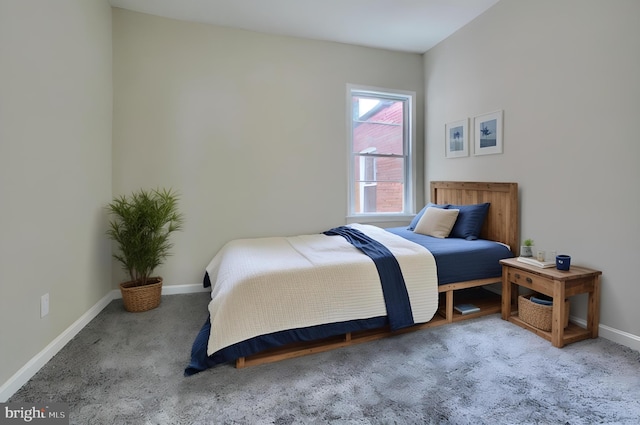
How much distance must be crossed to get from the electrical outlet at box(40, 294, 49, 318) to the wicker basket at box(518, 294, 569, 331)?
336 centimetres

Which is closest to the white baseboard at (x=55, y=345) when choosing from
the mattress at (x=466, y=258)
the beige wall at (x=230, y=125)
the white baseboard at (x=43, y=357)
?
the white baseboard at (x=43, y=357)

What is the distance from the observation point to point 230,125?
3.35m

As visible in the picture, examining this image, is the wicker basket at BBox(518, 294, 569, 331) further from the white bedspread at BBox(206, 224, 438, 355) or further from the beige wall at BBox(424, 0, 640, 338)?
the white bedspread at BBox(206, 224, 438, 355)

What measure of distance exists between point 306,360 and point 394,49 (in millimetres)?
3772

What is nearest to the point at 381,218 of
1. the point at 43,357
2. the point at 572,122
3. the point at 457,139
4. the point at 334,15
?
the point at 457,139

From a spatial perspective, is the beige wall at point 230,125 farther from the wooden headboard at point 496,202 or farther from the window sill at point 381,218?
the wooden headboard at point 496,202

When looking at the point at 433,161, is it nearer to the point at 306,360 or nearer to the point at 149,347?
the point at 306,360

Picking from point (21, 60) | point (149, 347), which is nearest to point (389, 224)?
point (149, 347)

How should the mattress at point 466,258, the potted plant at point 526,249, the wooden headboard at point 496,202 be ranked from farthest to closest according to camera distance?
the wooden headboard at point 496,202
the potted plant at point 526,249
the mattress at point 466,258

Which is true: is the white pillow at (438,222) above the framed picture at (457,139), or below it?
below

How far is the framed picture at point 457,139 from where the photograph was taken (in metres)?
3.37

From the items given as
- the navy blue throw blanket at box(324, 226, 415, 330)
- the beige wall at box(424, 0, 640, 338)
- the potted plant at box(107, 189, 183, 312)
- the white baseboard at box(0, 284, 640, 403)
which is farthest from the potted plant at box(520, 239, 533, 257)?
the potted plant at box(107, 189, 183, 312)

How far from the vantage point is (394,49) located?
12.9 ft

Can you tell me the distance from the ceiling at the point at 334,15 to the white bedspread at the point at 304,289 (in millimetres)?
2325
